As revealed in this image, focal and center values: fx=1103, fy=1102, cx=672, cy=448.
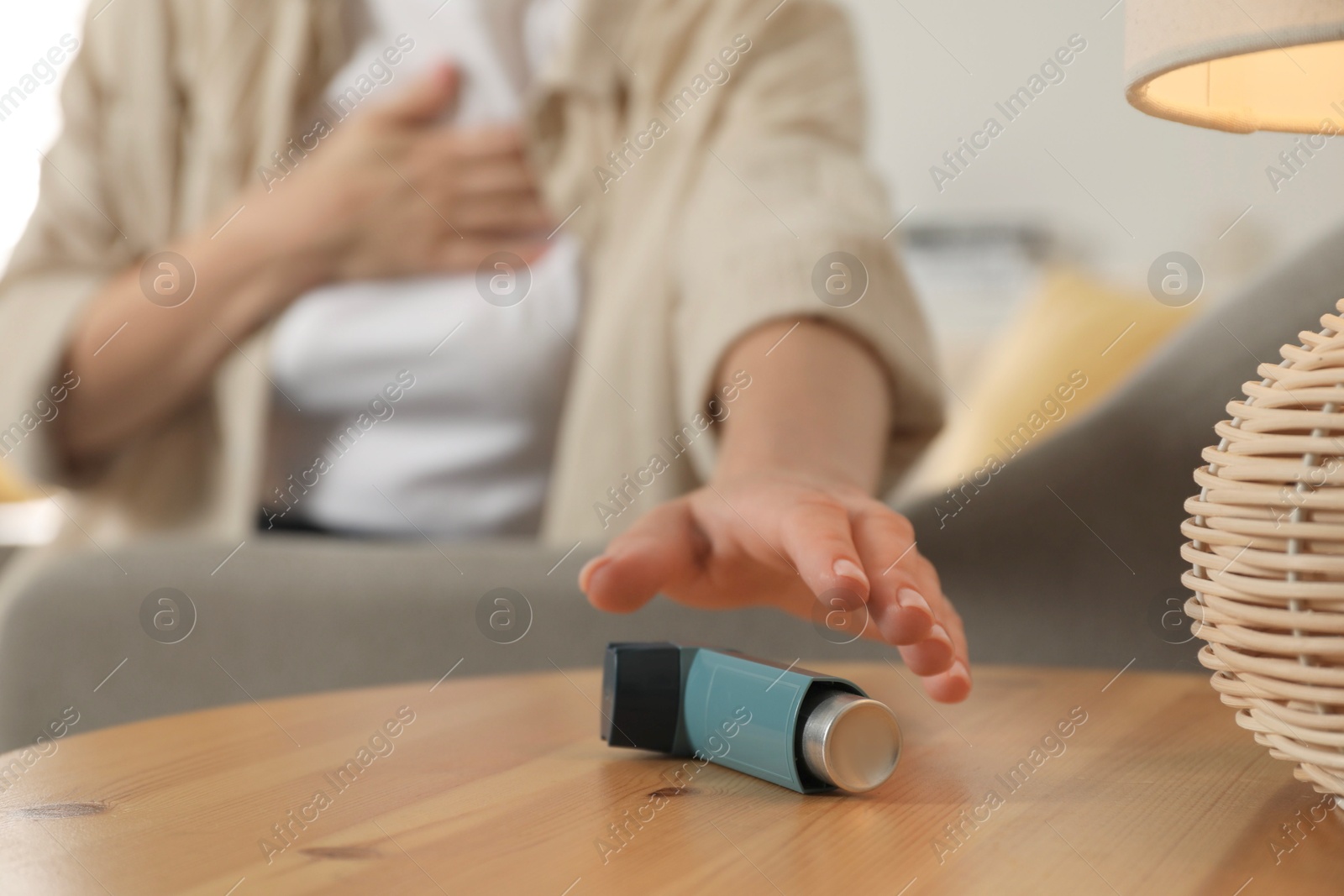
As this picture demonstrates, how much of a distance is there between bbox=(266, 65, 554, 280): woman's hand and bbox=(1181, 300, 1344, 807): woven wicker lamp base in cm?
83

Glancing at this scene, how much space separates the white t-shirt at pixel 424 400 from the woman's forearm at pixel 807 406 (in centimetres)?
31

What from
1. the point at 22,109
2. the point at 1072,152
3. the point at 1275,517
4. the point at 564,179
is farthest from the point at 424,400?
the point at 22,109

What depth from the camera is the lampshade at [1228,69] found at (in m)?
0.33

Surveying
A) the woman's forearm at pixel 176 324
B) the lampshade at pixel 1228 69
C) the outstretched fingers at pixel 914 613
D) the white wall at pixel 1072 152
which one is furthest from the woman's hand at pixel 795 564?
the white wall at pixel 1072 152

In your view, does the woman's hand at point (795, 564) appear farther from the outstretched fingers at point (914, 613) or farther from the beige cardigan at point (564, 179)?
the beige cardigan at point (564, 179)

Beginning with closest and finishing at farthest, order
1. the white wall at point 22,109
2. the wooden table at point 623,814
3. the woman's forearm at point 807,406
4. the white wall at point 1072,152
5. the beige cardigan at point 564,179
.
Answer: the wooden table at point 623,814, the woman's forearm at point 807,406, the beige cardigan at point 564,179, the white wall at point 1072,152, the white wall at point 22,109

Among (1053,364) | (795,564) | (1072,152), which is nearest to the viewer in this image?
(795,564)

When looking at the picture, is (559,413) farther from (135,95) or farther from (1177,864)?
→ (1177,864)

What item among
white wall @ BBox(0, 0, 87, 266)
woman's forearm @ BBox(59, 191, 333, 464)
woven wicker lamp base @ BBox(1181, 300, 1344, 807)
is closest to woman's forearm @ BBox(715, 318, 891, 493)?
woven wicker lamp base @ BBox(1181, 300, 1344, 807)

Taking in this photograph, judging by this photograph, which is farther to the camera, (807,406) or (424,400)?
(424,400)

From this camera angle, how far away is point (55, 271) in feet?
3.60

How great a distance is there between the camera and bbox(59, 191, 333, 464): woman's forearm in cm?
101

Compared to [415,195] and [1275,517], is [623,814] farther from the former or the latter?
[415,195]

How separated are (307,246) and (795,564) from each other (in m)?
0.77
